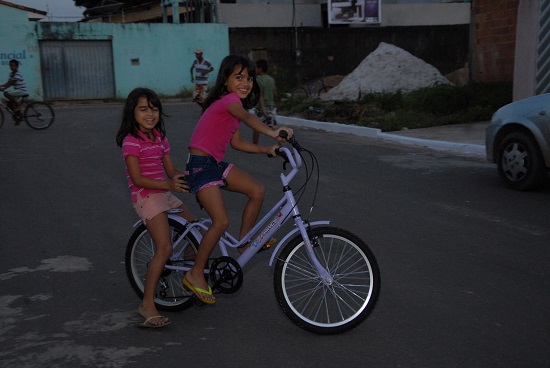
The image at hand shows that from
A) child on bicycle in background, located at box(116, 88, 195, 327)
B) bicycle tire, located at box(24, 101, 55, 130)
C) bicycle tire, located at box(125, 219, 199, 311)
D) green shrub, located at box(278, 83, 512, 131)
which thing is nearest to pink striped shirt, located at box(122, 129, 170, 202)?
child on bicycle in background, located at box(116, 88, 195, 327)

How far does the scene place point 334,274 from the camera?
14.1 feet

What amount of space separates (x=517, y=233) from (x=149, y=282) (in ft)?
12.7

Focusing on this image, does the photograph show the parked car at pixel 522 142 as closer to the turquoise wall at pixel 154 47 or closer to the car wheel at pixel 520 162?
the car wheel at pixel 520 162

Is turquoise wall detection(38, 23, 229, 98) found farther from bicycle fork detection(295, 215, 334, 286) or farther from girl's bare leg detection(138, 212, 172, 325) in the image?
bicycle fork detection(295, 215, 334, 286)

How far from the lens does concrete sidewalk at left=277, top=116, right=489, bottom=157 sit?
12.4 meters

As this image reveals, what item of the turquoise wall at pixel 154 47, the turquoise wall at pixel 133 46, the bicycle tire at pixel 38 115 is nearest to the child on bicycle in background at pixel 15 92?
the bicycle tire at pixel 38 115

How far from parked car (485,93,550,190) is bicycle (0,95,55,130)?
11.8m

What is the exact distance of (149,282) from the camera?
4.36 meters

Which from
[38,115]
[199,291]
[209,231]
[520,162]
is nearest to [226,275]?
[199,291]

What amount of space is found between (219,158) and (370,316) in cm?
147

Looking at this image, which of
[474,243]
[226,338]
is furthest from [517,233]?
[226,338]

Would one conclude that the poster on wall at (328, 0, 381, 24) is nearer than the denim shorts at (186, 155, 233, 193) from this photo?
No

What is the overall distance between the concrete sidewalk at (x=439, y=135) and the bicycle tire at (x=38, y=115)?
693 cm

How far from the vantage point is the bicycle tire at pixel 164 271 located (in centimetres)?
455
